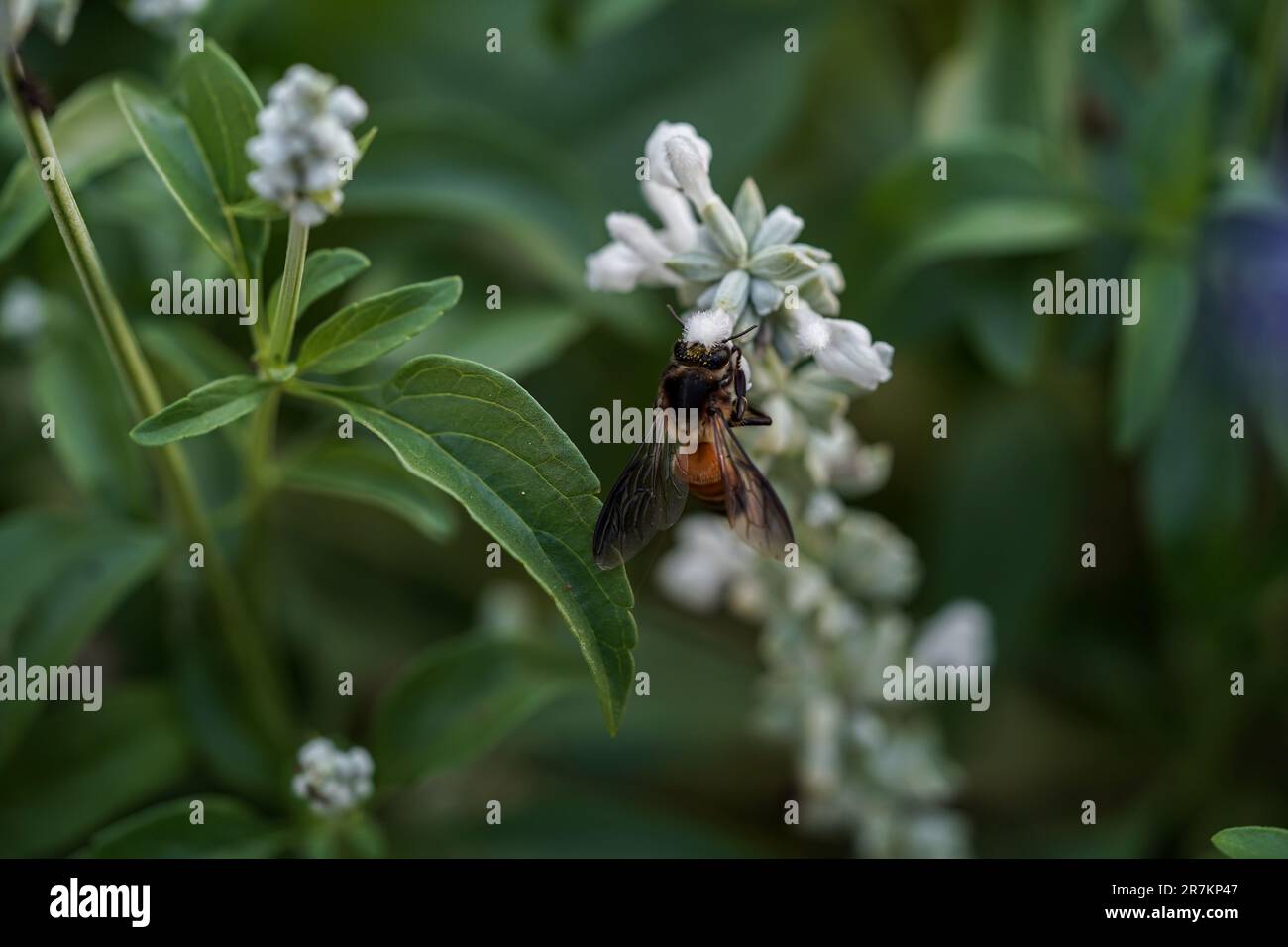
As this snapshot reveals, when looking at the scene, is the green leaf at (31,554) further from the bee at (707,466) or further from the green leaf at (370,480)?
the bee at (707,466)

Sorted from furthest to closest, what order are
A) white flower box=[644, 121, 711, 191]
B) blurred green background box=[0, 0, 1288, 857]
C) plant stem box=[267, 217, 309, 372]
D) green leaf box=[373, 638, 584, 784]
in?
1. blurred green background box=[0, 0, 1288, 857]
2. green leaf box=[373, 638, 584, 784]
3. white flower box=[644, 121, 711, 191]
4. plant stem box=[267, 217, 309, 372]

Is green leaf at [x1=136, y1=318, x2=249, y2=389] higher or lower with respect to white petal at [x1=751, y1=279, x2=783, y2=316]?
higher

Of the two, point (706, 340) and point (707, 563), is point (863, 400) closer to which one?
point (707, 563)

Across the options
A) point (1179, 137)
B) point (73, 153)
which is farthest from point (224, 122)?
point (1179, 137)

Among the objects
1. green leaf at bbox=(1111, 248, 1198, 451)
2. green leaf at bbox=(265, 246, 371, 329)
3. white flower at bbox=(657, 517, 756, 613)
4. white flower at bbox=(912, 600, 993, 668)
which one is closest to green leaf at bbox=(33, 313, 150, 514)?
green leaf at bbox=(265, 246, 371, 329)

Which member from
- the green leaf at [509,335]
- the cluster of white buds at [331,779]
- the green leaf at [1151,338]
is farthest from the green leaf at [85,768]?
the green leaf at [1151,338]

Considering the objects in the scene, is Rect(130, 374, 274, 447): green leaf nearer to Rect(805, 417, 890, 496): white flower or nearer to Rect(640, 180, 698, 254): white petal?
Rect(640, 180, 698, 254): white petal
